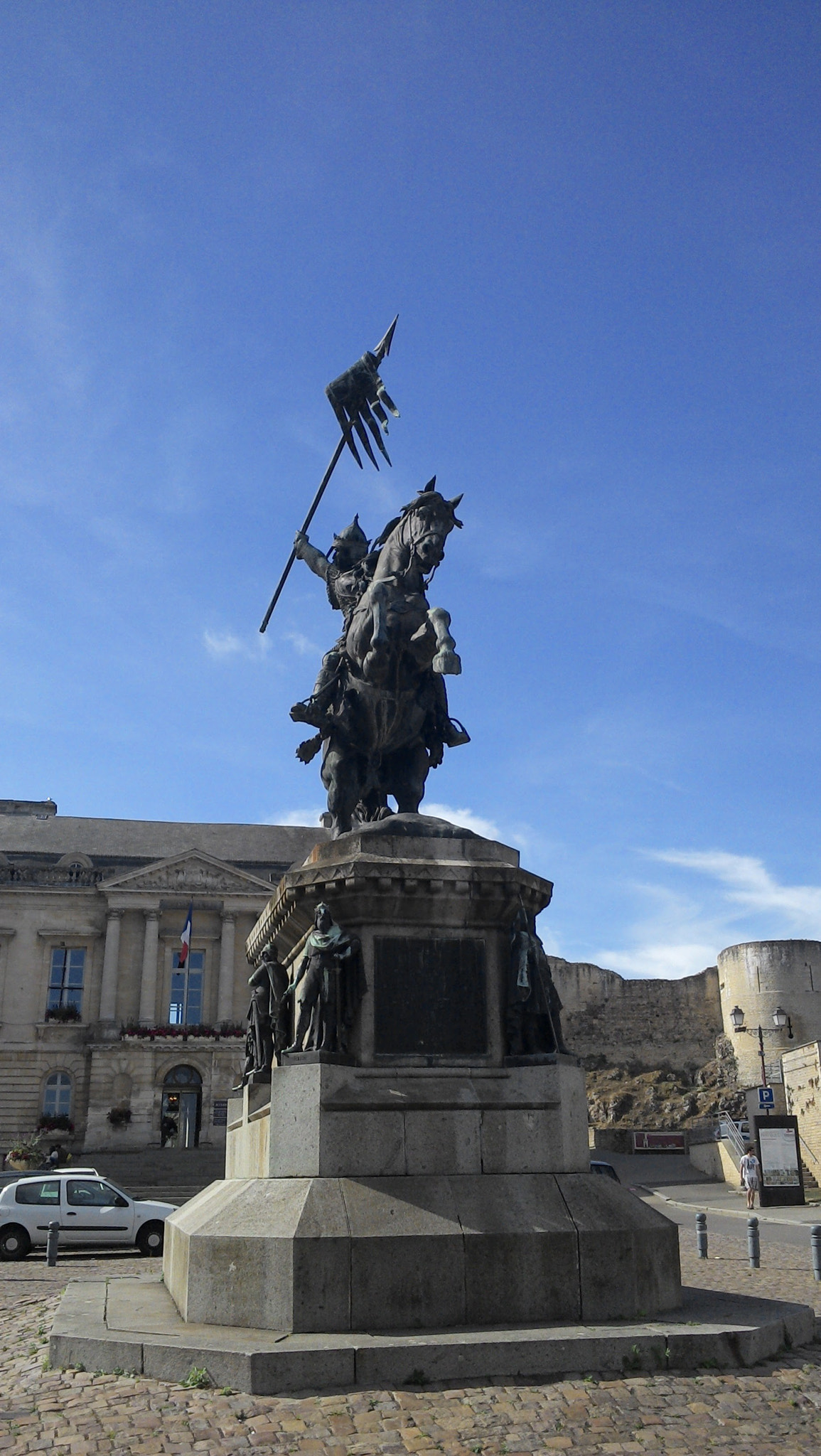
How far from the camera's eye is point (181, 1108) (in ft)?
158

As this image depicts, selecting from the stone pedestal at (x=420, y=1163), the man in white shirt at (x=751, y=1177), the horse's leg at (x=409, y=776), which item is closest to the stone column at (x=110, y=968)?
the man in white shirt at (x=751, y=1177)

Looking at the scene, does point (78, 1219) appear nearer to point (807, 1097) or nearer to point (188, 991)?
point (807, 1097)

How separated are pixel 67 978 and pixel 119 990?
2448 mm

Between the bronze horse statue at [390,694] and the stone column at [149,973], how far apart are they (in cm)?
4200

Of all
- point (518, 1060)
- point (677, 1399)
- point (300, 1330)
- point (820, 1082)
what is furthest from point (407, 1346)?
point (820, 1082)

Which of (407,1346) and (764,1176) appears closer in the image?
(407,1346)

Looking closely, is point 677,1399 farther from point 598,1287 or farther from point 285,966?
point 285,966

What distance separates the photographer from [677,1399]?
605 cm

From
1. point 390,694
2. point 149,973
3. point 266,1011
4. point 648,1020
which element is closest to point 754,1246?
point 266,1011

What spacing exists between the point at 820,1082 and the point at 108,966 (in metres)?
28.8

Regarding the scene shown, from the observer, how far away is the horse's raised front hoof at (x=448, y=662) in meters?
8.92

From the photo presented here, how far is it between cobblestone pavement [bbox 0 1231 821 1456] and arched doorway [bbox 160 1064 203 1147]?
43.4 meters

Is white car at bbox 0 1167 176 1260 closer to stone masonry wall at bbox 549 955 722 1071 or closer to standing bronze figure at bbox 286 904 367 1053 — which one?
standing bronze figure at bbox 286 904 367 1053

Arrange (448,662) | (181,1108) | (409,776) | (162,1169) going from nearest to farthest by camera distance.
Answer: (448,662)
(409,776)
(162,1169)
(181,1108)
